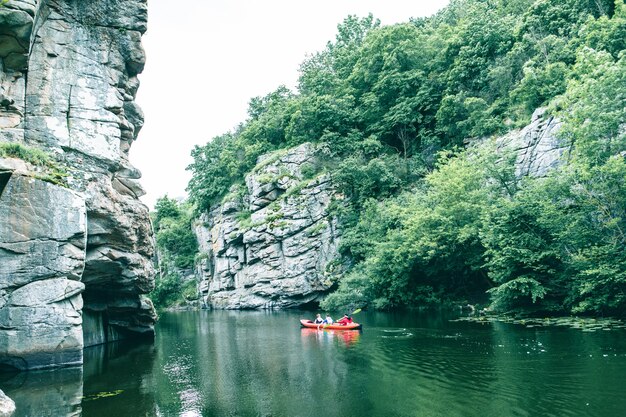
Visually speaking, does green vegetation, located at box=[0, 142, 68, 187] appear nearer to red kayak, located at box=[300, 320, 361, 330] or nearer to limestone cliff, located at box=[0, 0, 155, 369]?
limestone cliff, located at box=[0, 0, 155, 369]

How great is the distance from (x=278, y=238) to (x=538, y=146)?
81.7ft

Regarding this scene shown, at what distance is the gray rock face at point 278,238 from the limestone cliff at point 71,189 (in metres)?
19.0

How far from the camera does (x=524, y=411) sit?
1012 cm

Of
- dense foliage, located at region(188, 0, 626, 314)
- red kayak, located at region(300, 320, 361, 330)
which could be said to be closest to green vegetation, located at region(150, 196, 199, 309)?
dense foliage, located at region(188, 0, 626, 314)

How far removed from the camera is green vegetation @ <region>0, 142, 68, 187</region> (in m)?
18.4

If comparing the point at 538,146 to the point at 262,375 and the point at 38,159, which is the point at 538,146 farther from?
the point at 38,159

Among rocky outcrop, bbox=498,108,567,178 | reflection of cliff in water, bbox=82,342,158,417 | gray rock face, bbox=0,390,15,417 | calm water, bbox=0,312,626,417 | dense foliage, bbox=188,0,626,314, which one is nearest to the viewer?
calm water, bbox=0,312,626,417

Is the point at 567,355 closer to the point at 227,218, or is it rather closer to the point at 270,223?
the point at 270,223

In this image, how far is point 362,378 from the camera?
14336 mm

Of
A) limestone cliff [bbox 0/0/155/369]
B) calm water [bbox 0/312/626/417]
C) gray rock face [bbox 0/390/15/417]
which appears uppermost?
limestone cliff [bbox 0/0/155/369]

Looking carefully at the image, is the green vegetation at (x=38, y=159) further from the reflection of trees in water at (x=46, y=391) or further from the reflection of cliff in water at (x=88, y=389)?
the reflection of cliff in water at (x=88, y=389)

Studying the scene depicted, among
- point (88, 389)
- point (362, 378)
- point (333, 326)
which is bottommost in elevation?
point (362, 378)

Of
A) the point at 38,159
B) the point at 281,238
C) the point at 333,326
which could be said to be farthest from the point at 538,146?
the point at 38,159

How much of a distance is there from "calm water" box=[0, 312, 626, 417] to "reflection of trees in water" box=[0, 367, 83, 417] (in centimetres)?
4
